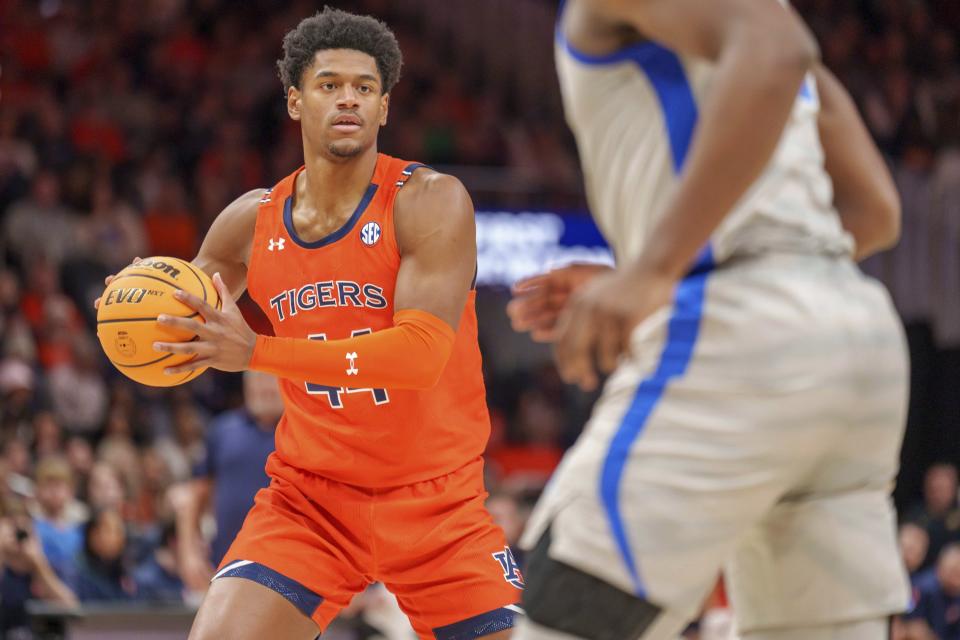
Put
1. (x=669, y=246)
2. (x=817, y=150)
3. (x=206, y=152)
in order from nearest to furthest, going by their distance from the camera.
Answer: (x=669, y=246) < (x=817, y=150) < (x=206, y=152)

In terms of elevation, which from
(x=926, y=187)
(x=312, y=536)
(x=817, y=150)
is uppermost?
(x=817, y=150)

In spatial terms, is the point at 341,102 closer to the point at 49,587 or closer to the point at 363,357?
the point at 363,357

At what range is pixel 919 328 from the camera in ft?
47.9

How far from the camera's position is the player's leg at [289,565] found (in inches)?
152

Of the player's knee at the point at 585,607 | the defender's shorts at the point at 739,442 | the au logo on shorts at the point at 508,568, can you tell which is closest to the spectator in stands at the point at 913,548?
the au logo on shorts at the point at 508,568

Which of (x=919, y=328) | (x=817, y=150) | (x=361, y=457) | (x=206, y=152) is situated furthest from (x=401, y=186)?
(x=919, y=328)

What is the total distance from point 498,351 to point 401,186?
35.1ft

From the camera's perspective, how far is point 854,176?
2.89 metres

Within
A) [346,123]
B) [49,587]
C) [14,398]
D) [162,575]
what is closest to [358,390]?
[346,123]

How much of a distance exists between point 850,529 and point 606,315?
0.67 m

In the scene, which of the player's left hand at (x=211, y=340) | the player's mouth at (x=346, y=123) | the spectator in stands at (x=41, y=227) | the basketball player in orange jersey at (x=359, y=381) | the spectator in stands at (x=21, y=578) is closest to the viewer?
the player's left hand at (x=211, y=340)

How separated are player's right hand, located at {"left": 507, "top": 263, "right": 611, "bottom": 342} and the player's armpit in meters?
1.76

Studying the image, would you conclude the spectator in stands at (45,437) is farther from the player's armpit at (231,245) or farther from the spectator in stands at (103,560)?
the player's armpit at (231,245)

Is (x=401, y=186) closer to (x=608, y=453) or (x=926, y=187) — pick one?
(x=608, y=453)
